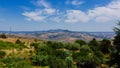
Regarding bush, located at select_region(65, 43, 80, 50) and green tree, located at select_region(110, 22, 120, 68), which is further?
bush, located at select_region(65, 43, 80, 50)

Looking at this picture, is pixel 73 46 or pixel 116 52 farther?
pixel 73 46

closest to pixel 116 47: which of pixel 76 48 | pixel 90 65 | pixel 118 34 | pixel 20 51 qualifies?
pixel 118 34

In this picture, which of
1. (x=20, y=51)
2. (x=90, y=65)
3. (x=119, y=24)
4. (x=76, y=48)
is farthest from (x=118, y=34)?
(x=76, y=48)

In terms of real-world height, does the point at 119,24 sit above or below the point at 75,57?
above

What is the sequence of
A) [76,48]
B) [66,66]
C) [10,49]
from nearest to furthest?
[66,66] → [10,49] → [76,48]

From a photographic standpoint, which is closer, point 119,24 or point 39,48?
point 119,24

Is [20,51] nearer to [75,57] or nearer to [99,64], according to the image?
[75,57]

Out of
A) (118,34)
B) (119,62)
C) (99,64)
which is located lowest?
(99,64)

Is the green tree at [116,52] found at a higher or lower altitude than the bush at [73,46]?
higher

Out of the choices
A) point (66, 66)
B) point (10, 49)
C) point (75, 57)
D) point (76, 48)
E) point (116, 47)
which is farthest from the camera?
point (76, 48)

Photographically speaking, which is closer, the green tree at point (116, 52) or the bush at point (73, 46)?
the green tree at point (116, 52)

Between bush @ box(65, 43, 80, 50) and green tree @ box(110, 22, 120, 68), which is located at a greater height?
green tree @ box(110, 22, 120, 68)
